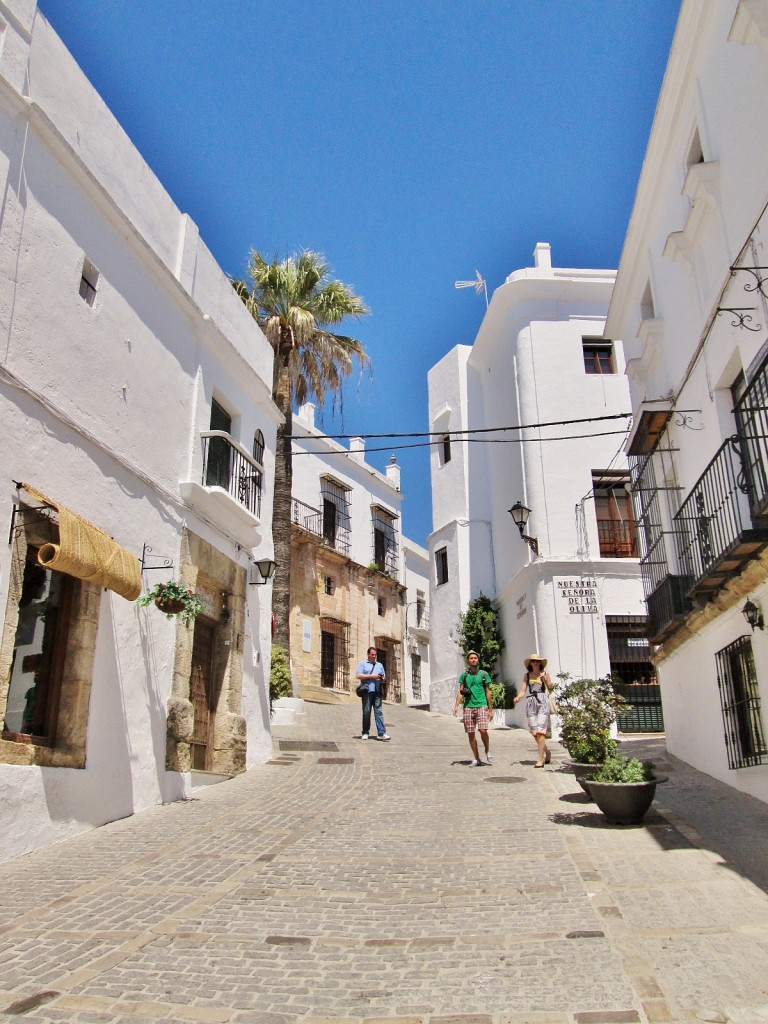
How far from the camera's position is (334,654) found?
28.4 meters

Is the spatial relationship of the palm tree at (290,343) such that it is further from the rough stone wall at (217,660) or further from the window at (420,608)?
the window at (420,608)

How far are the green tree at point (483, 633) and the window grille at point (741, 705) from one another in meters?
11.5

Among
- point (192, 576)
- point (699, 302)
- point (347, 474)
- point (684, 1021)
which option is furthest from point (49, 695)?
point (347, 474)

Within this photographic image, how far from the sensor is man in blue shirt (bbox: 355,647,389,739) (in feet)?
46.9

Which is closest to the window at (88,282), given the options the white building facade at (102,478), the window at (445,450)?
the white building facade at (102,478)

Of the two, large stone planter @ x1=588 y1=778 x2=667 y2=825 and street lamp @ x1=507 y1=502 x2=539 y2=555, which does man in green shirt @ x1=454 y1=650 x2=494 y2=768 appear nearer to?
large stone planter @ x1=588 y1=778 x2=667 y2=825

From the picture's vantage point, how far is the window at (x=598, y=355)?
20.3 metres

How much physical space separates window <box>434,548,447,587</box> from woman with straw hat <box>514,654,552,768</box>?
455 inches

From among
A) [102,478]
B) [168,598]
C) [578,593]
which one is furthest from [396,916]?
[578,593]

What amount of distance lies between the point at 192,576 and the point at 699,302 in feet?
22.3

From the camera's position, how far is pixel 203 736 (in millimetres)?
10578

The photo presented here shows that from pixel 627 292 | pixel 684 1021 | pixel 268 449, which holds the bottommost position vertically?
pixel 684 1021

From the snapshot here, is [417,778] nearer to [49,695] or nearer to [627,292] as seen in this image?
[49,695]

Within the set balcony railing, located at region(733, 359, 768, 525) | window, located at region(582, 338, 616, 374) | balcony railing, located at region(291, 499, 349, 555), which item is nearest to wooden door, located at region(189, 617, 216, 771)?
balcony railing, located at region(733, 359, 768, 525)
